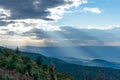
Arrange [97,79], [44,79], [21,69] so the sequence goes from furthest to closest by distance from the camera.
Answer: [21,69]
[44,79]
[97,79]

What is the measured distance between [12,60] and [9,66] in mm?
2471

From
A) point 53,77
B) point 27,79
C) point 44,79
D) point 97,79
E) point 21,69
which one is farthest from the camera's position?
point 21,69

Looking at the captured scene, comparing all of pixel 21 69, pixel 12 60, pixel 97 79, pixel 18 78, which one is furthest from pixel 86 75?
pixel 12 60

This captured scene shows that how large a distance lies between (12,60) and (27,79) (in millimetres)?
11915

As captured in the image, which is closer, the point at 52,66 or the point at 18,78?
the point at 52,66

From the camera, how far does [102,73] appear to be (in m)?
11.0

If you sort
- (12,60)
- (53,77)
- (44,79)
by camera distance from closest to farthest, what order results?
(53,77) → (44,79) → (12,60)

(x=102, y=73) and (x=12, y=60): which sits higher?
(x=12, y=60)

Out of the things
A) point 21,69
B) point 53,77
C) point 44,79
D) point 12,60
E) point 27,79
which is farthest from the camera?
point 12,60

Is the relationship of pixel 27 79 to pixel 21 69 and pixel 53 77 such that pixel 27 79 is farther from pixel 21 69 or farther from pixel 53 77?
pixel 21 69

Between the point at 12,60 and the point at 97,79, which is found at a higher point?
the point at 12,60

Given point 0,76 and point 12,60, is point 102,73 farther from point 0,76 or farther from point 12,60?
point 12,60

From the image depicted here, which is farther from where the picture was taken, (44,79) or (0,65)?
(0,65)

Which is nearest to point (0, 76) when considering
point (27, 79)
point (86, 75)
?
point (27, 79)
